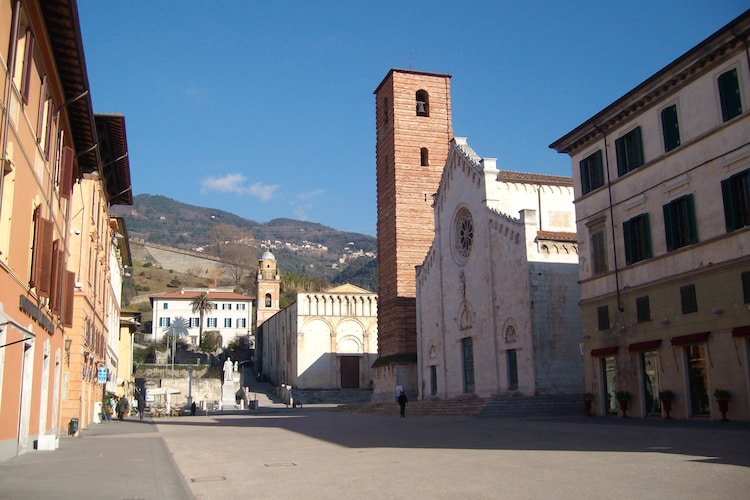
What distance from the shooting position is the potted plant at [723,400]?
20.4 metres

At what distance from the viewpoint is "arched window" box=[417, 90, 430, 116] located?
176ft

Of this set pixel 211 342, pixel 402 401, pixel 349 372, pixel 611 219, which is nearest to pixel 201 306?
pixel 211 342

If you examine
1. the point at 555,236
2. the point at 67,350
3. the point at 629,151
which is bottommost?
the point at 67,350

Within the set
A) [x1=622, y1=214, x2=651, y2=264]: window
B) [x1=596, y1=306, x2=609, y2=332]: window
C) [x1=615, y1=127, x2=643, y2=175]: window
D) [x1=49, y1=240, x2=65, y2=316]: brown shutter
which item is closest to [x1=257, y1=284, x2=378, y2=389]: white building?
[x1=596, y1=306, x2=609, y2=332]: window

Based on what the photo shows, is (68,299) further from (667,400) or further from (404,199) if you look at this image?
(404,199)

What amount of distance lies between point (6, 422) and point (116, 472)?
253cm

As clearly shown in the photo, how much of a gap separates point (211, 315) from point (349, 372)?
131ft

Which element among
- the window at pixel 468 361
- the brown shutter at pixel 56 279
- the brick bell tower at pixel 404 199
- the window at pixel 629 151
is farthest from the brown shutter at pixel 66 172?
the brick bell tower at pixel 404 199

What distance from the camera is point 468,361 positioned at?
134 ft

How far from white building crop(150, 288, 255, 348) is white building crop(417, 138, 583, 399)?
65.5m

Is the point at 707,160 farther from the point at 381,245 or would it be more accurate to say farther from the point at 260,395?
the point at 260,395

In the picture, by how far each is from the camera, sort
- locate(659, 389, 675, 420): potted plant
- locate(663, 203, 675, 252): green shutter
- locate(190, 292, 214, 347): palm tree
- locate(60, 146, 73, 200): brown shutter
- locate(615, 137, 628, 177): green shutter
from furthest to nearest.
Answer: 1. locate(190, 292, 214, 347): palm tree
2. locate(615, 137, 628, 177): green shutter
3. locate(663, 203, 675, 252): green shutter
4. locate(659, 389, 675, 420): potted plant
5. locate(60, 146, 73, 200): brown shutter

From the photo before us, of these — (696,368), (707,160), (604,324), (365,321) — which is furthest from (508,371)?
(365,321)

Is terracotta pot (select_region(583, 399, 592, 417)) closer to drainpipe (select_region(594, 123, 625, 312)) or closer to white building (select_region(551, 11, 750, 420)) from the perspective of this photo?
white building (select_region(551, 11, 750, 420))
